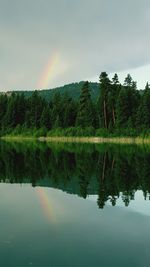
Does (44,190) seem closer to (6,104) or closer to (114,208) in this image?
(114,208)

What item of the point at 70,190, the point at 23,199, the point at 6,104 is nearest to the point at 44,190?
the point at 70,190

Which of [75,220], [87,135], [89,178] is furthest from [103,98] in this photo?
[75,220]

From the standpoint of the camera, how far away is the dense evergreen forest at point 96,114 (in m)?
80.0

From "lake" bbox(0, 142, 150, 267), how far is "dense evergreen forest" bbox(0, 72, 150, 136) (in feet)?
179

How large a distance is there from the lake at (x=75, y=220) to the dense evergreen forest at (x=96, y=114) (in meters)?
54.7

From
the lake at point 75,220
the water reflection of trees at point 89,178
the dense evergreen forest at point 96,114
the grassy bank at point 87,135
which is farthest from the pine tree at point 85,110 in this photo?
the lake at point 75,220

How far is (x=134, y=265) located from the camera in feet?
28.9

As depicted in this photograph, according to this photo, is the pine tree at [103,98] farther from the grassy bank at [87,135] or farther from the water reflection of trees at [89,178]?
the water reflection of trees at [89,178]

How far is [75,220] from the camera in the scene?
13047mm

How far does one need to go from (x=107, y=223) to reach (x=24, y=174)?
45.8 ft

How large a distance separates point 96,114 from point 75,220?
7618 centimetres

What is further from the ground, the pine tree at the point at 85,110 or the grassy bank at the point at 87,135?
the pine tree at the point at 85,110

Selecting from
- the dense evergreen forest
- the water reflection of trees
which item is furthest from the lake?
the dense evergreen forest

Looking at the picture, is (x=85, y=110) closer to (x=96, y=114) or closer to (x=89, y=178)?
(x=96, y=114)
